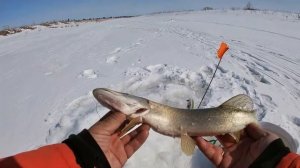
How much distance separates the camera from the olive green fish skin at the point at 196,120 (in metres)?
2.46

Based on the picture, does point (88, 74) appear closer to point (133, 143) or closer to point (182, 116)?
point (133, 143)

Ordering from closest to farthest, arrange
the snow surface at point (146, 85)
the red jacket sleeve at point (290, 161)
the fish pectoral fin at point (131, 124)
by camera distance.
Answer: the red jacket sleeve at point (290, 161), the fish pectoral fin at point (131, 124), the snow surface at point (146, 85)

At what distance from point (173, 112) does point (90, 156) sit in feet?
2.11

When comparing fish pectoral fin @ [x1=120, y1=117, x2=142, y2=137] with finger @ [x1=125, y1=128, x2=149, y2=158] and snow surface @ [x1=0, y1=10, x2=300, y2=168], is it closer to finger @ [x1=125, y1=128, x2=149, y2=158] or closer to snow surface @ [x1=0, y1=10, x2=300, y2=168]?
finger @ [x1=125, y1=128, x2=149, y2=158]

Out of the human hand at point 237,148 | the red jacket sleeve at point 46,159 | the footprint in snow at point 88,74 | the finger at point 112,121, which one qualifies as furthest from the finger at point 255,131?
the footprint in snow at point 88,74

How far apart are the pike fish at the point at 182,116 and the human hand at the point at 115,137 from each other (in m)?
0.11

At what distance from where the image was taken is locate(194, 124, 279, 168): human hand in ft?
8.37

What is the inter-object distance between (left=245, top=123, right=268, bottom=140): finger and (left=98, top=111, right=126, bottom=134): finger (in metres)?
0.97

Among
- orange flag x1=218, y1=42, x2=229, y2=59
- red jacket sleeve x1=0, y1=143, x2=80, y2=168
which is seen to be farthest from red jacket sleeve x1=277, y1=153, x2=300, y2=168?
orange flag x1=218, y1=42, x2=229, y2=59

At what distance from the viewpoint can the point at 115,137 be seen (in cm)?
261

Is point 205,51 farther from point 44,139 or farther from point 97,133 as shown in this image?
point 97,133

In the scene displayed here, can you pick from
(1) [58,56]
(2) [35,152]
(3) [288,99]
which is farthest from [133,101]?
(1) [58,56]

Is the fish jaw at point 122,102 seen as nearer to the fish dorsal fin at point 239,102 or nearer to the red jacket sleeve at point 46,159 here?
the red jacket sleeve at point 46,159

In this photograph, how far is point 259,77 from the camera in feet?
19.7
